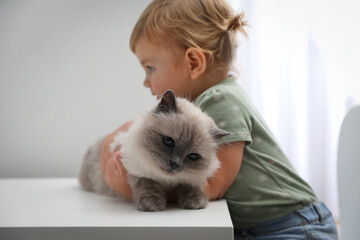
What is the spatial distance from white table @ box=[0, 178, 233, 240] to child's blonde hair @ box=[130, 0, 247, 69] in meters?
0.45

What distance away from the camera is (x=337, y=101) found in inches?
73.0

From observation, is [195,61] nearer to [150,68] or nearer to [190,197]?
[150,68]

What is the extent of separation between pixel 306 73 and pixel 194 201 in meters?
1.29

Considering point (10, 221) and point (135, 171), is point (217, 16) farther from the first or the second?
point (10, 221)

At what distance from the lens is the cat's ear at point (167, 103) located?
778 millimetres

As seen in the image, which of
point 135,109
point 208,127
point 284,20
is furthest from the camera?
point 284,20

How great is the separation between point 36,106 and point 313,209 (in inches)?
29.2

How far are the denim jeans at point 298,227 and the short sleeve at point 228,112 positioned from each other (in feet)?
0.77

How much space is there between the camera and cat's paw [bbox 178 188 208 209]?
0.79 m

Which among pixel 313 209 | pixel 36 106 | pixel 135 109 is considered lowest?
pixel 313 209

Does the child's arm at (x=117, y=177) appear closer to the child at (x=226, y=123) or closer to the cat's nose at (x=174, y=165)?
the child at (x=226, y=123)

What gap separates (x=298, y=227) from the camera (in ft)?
3.12

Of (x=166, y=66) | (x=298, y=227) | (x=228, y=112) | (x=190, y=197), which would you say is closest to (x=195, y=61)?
(x=166, y=66)

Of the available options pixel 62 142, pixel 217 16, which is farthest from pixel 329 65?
pixel 62 142
